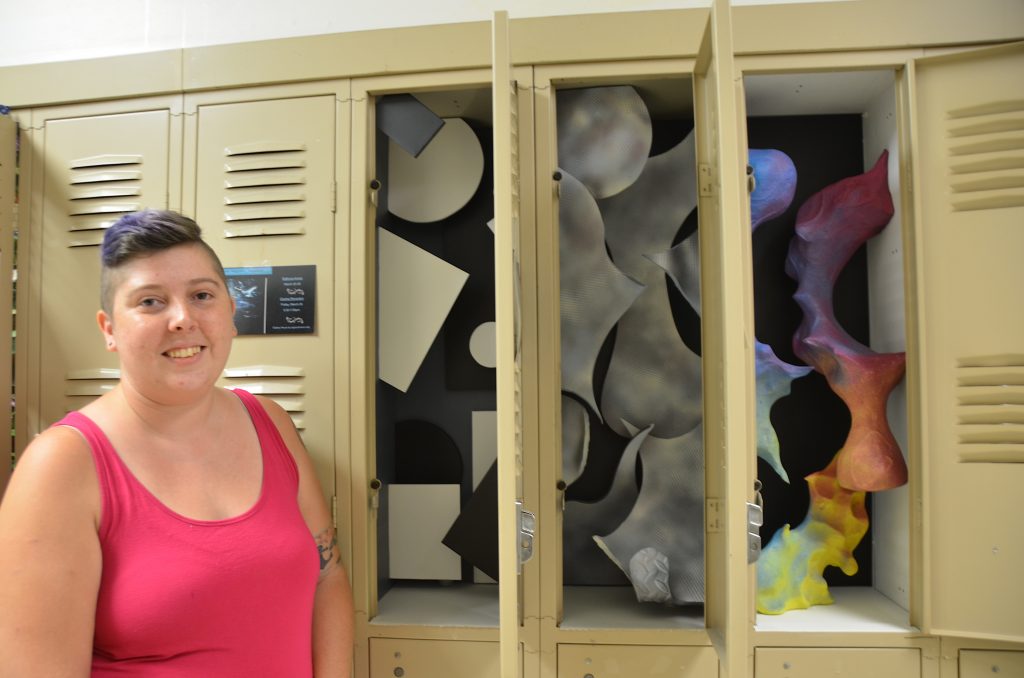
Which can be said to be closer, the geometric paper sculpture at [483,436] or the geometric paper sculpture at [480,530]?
the geometric paper sculpture at [480,530]

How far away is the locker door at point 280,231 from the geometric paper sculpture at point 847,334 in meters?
1.40

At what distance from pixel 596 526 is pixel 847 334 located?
971 mm

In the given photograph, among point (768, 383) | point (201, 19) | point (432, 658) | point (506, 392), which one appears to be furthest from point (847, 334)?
point (201, 19)

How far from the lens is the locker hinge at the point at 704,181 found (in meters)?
1.65

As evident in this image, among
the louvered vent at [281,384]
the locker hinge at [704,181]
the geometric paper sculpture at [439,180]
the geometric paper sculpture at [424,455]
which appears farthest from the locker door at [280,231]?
the locker hinge at [704,181]

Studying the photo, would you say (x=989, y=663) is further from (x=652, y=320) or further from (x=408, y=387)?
(x=408, y=387)

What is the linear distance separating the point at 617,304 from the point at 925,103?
0.95 metres

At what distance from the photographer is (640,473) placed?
1.96 m

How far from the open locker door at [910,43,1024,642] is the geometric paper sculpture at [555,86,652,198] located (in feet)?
2.33

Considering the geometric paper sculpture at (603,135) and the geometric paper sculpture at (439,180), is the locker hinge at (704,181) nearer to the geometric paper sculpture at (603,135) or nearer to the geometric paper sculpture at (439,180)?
the geometric paper sculpture at (603,135)

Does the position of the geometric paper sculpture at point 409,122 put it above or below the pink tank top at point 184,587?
above

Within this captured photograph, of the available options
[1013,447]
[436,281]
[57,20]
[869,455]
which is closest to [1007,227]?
[1013,447]

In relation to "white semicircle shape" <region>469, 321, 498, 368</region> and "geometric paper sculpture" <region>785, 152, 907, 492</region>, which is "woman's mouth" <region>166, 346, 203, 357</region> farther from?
"geometric paper sculpture" <region>785, 152, 907, 492</region>

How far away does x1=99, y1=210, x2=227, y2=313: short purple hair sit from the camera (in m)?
1.24
